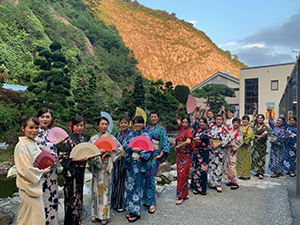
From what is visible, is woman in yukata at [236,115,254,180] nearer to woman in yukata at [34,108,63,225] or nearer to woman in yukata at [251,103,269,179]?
woman in yukata at [251,103,269,179]

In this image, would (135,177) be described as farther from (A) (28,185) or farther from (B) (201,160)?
(B) (201,160)

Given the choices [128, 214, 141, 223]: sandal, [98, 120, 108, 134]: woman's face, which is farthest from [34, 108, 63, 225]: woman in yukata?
[128, 214, 141, 223]: sandal

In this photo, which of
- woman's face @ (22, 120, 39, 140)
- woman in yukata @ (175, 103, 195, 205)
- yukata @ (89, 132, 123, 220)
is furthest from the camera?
woman in yukata @ (175, 103, 195, 205)

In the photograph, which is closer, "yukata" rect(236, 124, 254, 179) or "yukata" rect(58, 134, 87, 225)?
"yukata" rect(58, 134, 87, 225)

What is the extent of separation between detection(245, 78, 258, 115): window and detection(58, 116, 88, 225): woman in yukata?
3205 centimetres

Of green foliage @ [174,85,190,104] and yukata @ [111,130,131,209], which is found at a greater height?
green foliage @ [174,85,190,104]

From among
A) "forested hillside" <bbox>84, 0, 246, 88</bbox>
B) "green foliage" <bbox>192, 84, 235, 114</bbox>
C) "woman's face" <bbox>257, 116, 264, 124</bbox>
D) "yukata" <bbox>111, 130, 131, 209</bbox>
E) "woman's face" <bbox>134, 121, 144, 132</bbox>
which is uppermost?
"forested hillside" <bbox>84, 0, 246, 88</bbox>

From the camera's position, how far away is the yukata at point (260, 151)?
6.39m

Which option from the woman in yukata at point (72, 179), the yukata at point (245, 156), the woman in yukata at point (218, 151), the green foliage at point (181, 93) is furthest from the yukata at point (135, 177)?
the green foliage at point (181, 93)

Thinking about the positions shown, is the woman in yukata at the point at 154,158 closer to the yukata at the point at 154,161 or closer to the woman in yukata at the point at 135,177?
the yukata at the point at 154,161

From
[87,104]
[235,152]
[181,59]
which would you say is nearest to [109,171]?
[235,152]

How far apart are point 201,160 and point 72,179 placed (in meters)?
3.15

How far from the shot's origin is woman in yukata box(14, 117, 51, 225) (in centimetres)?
245

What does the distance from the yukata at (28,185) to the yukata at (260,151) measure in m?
6.32
